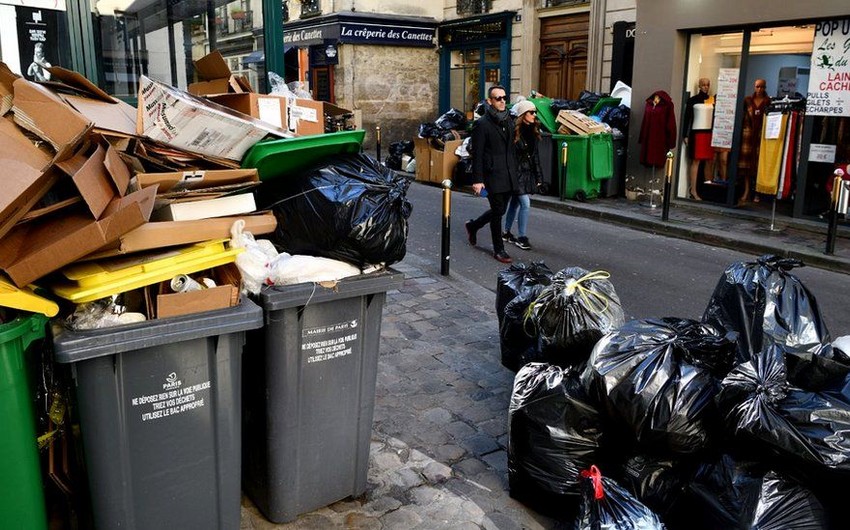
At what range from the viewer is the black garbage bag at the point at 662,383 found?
2.95m

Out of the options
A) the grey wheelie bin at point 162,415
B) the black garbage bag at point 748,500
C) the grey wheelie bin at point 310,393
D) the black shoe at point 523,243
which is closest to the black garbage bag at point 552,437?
the black garbage bag at point 748,500

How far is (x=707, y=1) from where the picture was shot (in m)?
11.1

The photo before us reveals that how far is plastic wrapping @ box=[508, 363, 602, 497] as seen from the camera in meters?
3.21

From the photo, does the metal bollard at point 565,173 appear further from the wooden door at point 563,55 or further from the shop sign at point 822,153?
the wooden door at point 563,55

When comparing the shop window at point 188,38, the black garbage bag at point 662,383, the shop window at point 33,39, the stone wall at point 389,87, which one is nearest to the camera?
the black garbage bag at point 662,383

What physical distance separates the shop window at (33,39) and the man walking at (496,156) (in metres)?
4.28

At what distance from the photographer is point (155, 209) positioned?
9.44 ft

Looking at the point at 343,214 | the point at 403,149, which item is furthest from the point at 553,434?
the point at 403,149

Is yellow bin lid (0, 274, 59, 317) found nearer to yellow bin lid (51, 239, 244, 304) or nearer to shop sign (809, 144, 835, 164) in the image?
yellow bin lid (51, 239, 244, 304)

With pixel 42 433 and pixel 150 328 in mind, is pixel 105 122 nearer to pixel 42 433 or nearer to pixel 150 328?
pixel 150 328

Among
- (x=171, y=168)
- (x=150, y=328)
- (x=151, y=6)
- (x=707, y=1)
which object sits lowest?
(x=150, y=328)

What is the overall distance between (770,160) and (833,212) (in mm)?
2524

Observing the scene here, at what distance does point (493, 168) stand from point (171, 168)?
5582 mm

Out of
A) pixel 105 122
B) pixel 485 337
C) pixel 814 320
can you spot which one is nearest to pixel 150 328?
pixel 105 122
